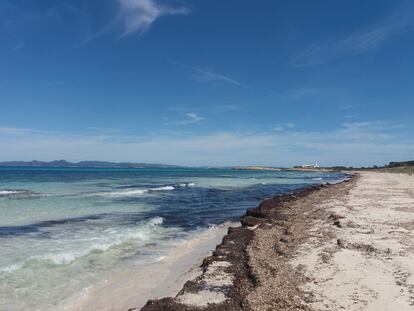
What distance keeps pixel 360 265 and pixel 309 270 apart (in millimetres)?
1176

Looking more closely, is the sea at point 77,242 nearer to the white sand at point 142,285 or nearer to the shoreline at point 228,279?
the white sand at point 142,285

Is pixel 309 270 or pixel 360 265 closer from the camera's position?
pixel 309 270

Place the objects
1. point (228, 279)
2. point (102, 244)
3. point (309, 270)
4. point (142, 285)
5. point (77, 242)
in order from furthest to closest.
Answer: point (77, 242) < point (102, 244) < point (142, 285) < point (309, 270) < point (228, 279)

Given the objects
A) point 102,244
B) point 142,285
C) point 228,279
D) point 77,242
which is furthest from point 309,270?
point 77,242

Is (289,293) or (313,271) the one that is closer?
(289,293)

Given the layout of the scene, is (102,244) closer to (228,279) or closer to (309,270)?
(228,279)

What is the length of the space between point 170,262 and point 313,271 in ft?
13.9

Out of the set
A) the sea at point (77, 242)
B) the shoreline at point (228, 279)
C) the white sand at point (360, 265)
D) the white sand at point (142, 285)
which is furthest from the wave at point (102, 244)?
the white sand at point (360, 265)

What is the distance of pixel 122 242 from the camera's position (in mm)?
13141

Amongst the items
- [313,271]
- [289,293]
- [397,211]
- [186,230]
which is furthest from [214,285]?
[397,211]

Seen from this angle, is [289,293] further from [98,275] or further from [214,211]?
[214,211]

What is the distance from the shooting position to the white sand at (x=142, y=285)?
756cm

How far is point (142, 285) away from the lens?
8.67 meters

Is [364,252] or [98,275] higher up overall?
[364,252]
